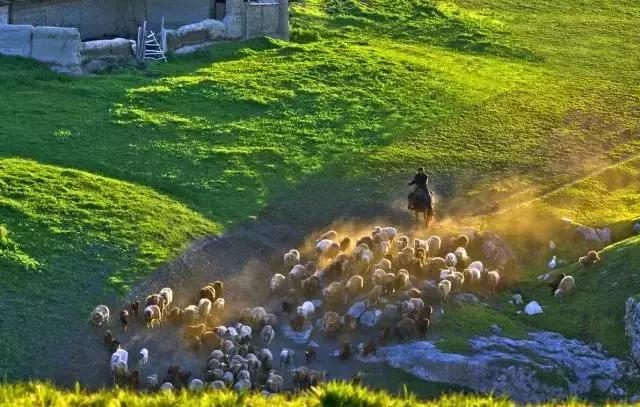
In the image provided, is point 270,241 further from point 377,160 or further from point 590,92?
point 590,92

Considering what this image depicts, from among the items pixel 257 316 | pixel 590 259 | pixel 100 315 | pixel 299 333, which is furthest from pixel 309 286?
pixel 590 259

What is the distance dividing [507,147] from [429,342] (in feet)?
43.3

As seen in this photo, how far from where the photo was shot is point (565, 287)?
90.6 feet

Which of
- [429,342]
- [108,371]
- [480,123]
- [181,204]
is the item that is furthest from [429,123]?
[108,371]

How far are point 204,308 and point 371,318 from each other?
374 centimetres

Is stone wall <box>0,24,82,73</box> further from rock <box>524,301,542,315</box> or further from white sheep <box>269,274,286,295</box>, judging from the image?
rock <box>524,301,542,315</box>

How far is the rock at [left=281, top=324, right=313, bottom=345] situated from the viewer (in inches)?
1008

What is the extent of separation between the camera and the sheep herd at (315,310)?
23656 millimetres

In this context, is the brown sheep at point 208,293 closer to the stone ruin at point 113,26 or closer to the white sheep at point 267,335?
the white sheep at point 267,335

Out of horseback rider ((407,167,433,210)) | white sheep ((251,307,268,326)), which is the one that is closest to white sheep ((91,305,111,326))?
white sheep ((251,307,268,326))

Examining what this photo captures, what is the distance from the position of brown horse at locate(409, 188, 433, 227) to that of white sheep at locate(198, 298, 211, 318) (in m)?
7.64

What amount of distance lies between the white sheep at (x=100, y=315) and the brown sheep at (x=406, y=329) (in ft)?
20.6

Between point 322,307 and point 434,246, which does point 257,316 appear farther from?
point 434,246

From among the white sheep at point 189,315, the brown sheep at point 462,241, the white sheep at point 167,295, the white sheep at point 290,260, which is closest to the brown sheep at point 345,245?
the white sheep at point 290,260
